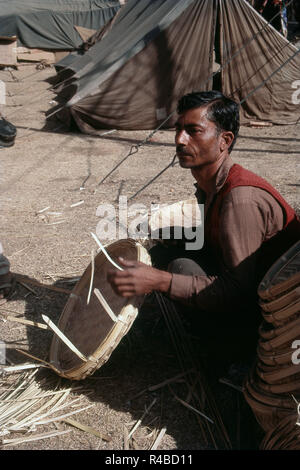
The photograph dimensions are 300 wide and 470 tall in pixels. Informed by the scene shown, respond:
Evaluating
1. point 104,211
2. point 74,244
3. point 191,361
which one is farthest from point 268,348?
point 104,211

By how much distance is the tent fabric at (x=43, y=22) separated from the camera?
48.3ft

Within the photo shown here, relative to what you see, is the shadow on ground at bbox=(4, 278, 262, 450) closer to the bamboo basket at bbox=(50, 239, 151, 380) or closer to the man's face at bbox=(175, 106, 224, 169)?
the bamboo basket at bbox=(50, 239, 151, 380)

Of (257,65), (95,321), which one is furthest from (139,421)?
(257,65)

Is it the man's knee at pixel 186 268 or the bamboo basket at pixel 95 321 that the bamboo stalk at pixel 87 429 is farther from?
the man's knee at pixel 186 268

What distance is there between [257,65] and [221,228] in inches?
250

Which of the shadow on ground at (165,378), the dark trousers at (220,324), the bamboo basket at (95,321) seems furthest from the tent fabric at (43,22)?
the dark trousers at (220,324)

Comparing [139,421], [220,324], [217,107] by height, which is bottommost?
[139,421]

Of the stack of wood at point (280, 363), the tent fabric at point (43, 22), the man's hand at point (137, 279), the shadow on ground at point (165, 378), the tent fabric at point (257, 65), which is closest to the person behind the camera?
the stack of wood at point (280, 363)

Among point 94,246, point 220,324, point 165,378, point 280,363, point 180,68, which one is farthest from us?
point 180,68

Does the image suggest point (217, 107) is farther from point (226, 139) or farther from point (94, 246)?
point (94, 246)

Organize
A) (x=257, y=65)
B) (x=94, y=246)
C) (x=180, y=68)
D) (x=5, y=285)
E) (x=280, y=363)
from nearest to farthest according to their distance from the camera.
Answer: (x=280, y=363)
(x=5, y=285)
(x=94, y=246)
(x=180, y=68)
(x=257, y=65)

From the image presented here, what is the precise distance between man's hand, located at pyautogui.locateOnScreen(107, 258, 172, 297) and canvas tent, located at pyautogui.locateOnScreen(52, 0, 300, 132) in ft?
19.0

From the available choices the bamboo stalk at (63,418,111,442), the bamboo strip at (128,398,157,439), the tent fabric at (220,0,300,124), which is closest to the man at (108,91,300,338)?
the bamboo strip at (128,398,157,439)

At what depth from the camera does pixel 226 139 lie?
229 centimetres
